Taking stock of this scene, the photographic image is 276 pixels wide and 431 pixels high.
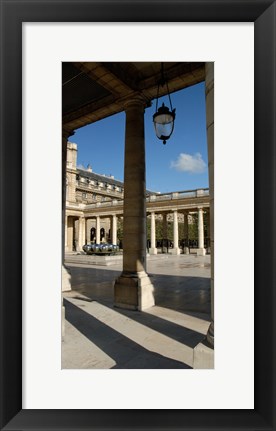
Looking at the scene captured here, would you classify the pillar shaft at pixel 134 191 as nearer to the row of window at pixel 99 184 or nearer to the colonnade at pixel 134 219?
the colonnade at pixel 134 219

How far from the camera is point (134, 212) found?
8711 mm

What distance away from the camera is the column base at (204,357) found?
2.48 meters

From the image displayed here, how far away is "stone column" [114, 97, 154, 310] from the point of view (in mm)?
8406

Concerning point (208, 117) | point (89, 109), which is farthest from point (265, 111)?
point (89, 109)

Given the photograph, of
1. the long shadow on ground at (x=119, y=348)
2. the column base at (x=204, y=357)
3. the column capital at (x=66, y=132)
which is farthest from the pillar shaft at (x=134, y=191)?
the column base at (x=204, y=357)

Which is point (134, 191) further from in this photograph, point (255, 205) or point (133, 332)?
point (255, 205)

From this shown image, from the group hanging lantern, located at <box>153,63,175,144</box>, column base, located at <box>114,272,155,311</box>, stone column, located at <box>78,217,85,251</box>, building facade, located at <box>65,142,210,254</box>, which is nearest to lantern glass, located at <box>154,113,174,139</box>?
hanging lantern, located at <box>153,63,175,144</box>

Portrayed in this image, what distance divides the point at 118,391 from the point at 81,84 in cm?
917

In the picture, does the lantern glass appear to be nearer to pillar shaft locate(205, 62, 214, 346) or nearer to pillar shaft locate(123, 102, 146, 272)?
pillar shaft locate(205, 62, 214, 346)

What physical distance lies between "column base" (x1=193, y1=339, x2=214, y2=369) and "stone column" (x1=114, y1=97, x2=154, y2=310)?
18.7 feet

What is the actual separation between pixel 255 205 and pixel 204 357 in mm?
1628

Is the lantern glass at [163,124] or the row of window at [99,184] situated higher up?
the row of window at [99,184]

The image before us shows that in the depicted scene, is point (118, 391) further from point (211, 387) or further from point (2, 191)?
point (2, 191)

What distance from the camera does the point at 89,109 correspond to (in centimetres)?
1008
